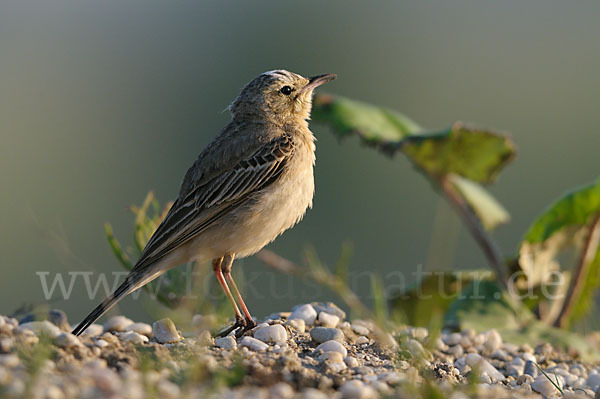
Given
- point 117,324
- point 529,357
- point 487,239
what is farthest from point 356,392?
point 487,239

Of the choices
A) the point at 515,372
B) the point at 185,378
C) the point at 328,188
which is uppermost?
the point at 185,378

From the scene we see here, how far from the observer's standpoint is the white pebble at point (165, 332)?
17.8 ft

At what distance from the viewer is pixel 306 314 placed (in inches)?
243

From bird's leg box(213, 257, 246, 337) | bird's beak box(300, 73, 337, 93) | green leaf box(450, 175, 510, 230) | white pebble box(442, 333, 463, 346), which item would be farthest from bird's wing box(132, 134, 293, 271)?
green leaf box(450, 175, 510, 230)

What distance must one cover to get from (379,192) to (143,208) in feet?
97.0

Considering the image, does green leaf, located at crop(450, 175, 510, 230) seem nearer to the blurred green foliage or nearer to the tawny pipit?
the blurred green foliage

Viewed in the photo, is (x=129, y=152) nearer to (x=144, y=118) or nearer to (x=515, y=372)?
(x=144, y=118)

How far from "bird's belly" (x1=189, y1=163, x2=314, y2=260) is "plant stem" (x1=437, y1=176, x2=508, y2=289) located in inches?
98.4

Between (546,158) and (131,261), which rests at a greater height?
(131,261)

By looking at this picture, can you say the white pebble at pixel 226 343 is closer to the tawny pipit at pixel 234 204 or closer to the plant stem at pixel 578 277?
the tawny pipit at pixel 234 204

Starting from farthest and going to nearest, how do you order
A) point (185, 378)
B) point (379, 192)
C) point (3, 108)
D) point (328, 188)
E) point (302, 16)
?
1. point (302, 16)
2. point (3, 108)
3. point (328, 188)
4. point (379, 192)
5. point (185, 378)

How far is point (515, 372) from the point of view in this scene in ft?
19.7

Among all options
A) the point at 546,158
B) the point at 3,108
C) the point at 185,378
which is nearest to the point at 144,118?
the point at 3,108

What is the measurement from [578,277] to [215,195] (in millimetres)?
3774
